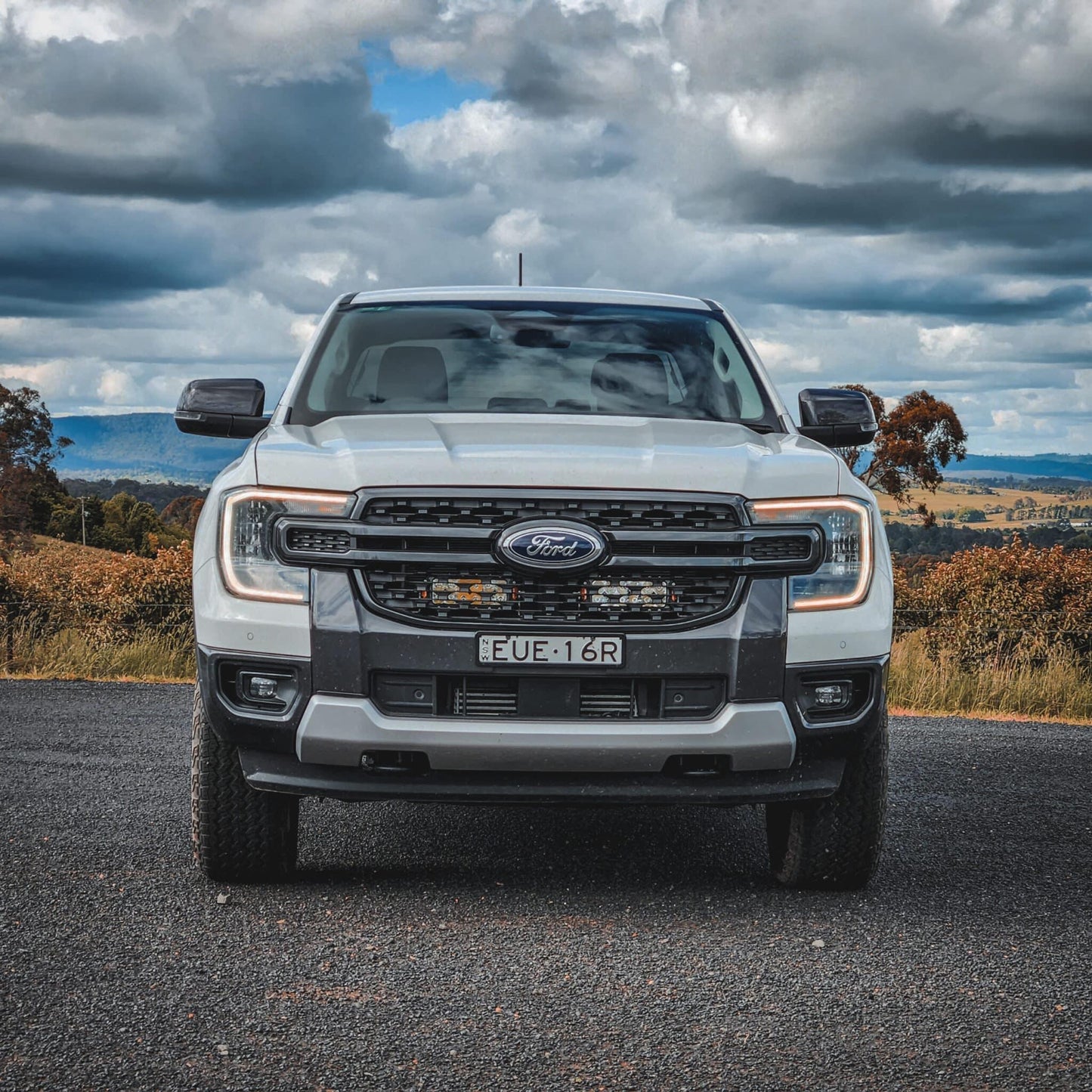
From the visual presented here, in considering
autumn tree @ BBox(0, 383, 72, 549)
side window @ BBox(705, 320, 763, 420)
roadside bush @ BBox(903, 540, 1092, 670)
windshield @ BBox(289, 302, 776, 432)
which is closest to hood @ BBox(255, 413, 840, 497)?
windshield @ BBox(289, 302, 776, 432)

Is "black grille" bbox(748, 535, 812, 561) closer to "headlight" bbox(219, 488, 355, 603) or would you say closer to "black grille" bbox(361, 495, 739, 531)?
"black grille" bbox(361, 495, 739, 531)

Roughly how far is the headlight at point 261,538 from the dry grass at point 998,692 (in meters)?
7.56

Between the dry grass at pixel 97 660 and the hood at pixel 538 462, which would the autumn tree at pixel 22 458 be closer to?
the dry grass at pixel 97 660

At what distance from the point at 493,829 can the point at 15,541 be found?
153 ft

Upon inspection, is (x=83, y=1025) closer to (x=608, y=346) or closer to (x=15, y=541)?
(x=608, y=346)

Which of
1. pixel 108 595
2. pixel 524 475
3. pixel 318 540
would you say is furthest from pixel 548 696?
Answer: pixel 108 595

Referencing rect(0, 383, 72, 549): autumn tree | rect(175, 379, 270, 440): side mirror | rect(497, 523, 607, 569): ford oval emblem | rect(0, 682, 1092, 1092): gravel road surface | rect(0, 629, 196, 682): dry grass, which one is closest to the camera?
rect(0, 682, 1092, 1092): gravel road surface

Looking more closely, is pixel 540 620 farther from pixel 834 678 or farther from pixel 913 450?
pixel 913 450

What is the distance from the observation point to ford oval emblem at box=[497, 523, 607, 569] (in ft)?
12.6

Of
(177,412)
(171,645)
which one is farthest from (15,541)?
(177,412)

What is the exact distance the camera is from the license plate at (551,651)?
12.7 feet

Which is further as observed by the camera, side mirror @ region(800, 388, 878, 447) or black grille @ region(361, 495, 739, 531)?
side mirror @ region(800, 388, 878, 447)

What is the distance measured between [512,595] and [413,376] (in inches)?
63.6

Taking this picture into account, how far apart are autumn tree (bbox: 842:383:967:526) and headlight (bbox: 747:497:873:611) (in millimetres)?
31178
